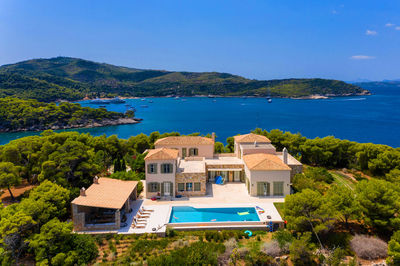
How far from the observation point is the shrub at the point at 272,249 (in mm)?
14306

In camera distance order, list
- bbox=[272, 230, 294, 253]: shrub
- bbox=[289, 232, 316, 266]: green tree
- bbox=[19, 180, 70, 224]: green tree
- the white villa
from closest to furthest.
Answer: bbox=[289, 232, 316, 266]: green tree, bbox=[272, 230, 294, 253]: shrub, bbox=[19, 180, 70, 224]: green tree, the white villa

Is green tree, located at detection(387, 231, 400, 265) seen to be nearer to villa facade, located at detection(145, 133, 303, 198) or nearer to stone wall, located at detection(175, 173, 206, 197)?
villa facade, located at detection(145, 133, 303, 198)

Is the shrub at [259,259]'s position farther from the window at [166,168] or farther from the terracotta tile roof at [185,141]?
the terracotta tile roof at [185,141]

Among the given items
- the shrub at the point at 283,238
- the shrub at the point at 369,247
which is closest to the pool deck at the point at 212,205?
the shrub at the point at 283,238

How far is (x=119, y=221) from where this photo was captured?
16.7m

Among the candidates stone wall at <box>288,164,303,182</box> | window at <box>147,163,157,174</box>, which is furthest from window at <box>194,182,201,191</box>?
stone wall at <box>288,164,303,182</box>

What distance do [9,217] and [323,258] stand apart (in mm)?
18400

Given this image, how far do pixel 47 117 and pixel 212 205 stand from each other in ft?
258

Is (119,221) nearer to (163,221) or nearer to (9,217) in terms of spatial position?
(163,221)

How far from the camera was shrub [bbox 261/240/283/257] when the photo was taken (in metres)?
14.3

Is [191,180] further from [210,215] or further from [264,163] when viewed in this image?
[264,163]

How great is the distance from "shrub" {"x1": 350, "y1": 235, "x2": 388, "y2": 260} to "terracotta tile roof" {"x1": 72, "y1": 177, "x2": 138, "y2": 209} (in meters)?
15.2

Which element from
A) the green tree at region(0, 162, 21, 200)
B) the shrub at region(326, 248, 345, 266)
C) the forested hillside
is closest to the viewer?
the shrub at region(326, 248, 345, 266)

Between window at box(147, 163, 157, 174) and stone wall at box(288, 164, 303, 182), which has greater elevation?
window at box(147, 163, 157, 174)
